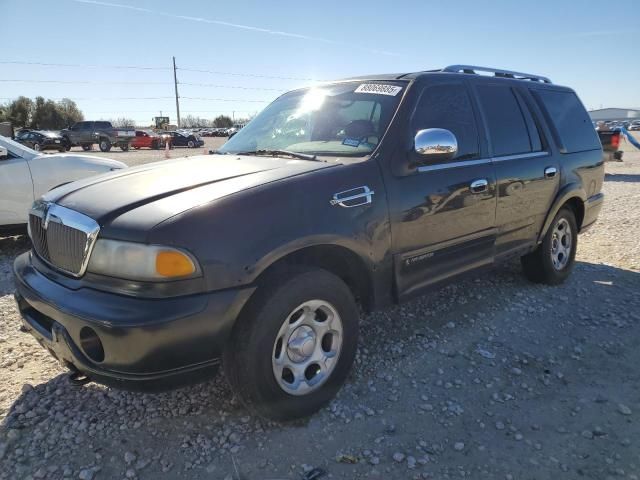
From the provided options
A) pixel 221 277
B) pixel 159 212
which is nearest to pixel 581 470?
pixel 221 277

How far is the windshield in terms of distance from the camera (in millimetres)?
3154

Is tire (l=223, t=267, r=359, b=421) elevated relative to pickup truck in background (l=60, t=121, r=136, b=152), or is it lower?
lower

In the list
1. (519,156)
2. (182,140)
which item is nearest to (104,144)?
(182,140)

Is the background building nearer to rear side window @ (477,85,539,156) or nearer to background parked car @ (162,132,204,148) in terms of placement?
background parked car @ (162,132,204,148)

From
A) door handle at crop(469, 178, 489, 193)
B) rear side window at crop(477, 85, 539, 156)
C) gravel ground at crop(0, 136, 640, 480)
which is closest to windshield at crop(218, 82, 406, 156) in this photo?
door handle at crop(469, 178, 489, 193)

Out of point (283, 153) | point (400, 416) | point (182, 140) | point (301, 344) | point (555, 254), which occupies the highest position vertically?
point (283, 153)

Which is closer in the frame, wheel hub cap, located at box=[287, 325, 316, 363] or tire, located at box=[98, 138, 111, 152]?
wheel hub cap, located at box=[287, 325, 316, 363]

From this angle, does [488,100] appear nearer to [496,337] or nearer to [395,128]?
[395,128]

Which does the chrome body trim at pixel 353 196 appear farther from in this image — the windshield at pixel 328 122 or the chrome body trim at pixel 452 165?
the chrome body trim at pixel 452 165

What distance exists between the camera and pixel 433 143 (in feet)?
9.84

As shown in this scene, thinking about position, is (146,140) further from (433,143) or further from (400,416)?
(400,416)

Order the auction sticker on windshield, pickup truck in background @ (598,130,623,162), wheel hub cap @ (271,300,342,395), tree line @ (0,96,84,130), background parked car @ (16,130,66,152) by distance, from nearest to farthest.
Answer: wheel hub cap @ (271,300,342,395) < the auction sticker on windshield < pickup truck in background @ (598,130,623,162) < background parked car @ (16,130,66,152) < tree line @ (0,96,84,130)

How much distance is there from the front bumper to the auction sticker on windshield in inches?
70.9

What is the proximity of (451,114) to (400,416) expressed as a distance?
2.13m
